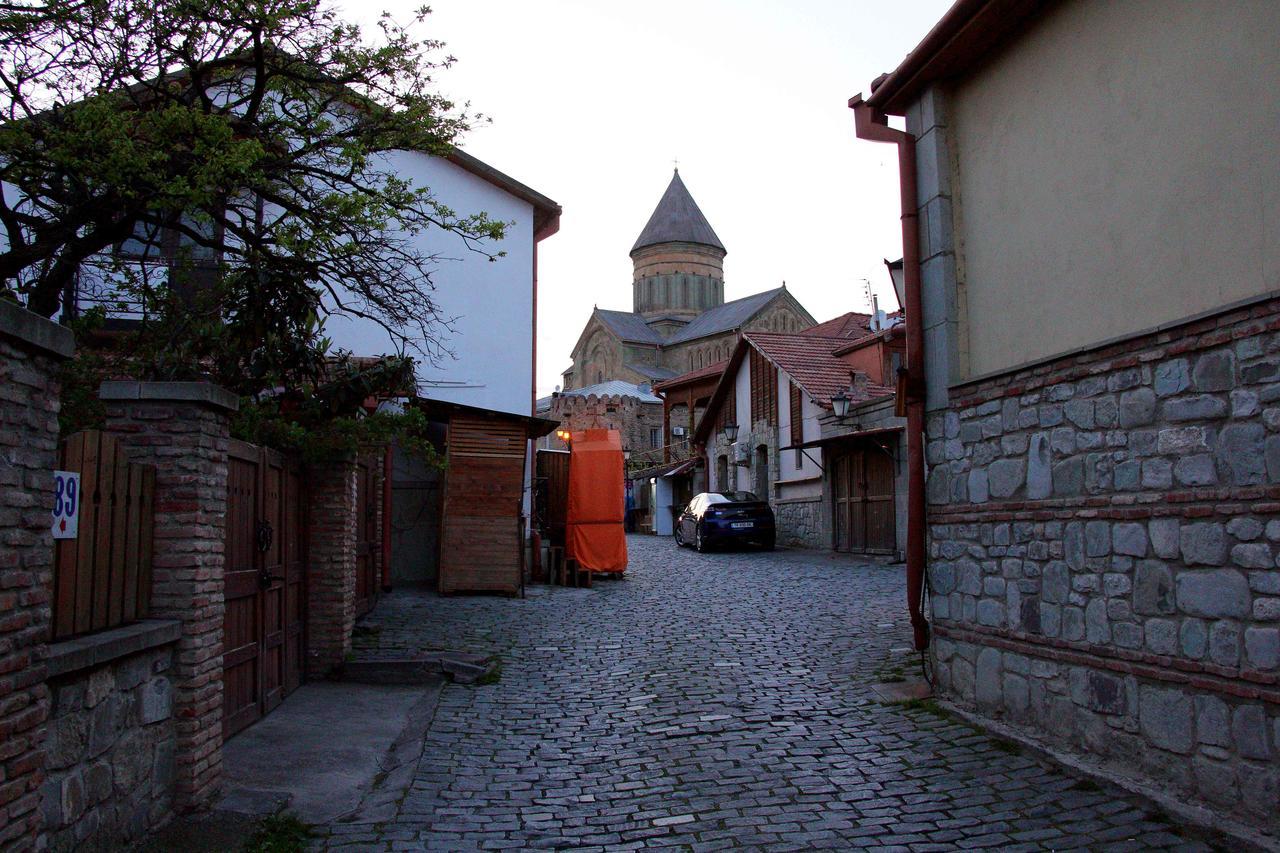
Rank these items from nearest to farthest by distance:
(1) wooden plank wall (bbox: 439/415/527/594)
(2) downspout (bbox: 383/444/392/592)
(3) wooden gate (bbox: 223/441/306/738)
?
1. (3) wooden gate (bbox: 223/441/306/738)
2. (2) downspout (bbox: 383/444/392/592)
3. (1) wooden plank wall (bbox: 439/415/527/594)

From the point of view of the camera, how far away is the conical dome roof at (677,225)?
7406 cm

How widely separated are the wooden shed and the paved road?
2.59 m

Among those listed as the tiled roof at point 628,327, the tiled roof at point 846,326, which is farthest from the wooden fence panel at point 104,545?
the tiled roof at point 628,327

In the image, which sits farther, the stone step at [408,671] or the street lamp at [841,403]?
the street lamp at [841,403]

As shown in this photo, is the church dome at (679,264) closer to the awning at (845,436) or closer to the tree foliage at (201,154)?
the awning at (845,436)

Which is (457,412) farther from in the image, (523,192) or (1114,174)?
(1114,174)

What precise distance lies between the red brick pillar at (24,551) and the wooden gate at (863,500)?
17892mm

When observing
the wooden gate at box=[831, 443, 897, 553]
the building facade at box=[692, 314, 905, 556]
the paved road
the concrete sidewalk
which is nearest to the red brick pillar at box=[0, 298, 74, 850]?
the concrete sidewalk

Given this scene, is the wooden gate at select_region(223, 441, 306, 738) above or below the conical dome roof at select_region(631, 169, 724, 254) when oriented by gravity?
below

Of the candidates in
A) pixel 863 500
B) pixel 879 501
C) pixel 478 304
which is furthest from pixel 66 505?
pixel 863 500

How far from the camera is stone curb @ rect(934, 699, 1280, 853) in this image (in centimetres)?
461

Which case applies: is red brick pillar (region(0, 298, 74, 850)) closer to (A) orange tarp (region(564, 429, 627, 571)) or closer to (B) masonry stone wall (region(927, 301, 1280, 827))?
(B) masonry stone wall (region(927, 301, 1280, 827))

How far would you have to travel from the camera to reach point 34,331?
3.57 m

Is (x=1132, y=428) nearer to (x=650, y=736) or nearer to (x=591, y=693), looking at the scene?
(x=650, y=736)
